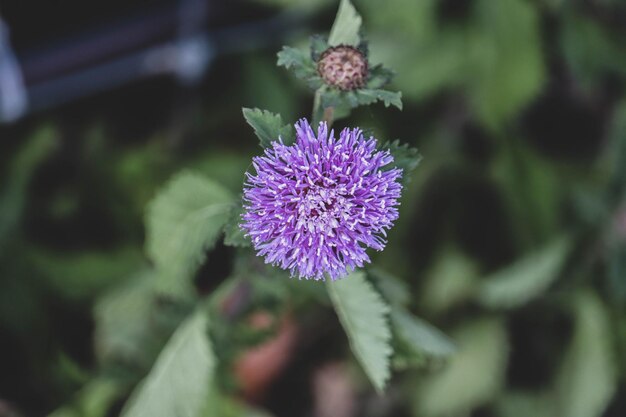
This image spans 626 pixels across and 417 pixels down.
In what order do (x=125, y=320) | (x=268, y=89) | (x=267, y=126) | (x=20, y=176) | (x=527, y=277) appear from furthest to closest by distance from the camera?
1. (x=268, y=89)
2. (x=20, y=176)
3. (x=527, y=277)
4. (x=125, y=320)
5. (x=267, y=126)

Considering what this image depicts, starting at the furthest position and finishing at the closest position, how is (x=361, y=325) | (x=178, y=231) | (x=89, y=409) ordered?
(x=89, y=409), (x=178, y=231), (x=361, y=325)

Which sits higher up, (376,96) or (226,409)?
(376,96)

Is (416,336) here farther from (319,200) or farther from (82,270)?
(82,270)

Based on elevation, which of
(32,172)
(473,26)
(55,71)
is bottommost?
(32,172)

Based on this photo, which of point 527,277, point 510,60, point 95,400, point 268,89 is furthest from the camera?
point 268,89

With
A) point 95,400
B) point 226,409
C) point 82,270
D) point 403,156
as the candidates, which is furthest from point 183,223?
point 82,270

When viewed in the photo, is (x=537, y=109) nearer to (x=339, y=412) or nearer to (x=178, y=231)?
(x=339, y=412)

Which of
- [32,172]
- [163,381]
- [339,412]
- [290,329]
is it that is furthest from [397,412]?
[32,172]
